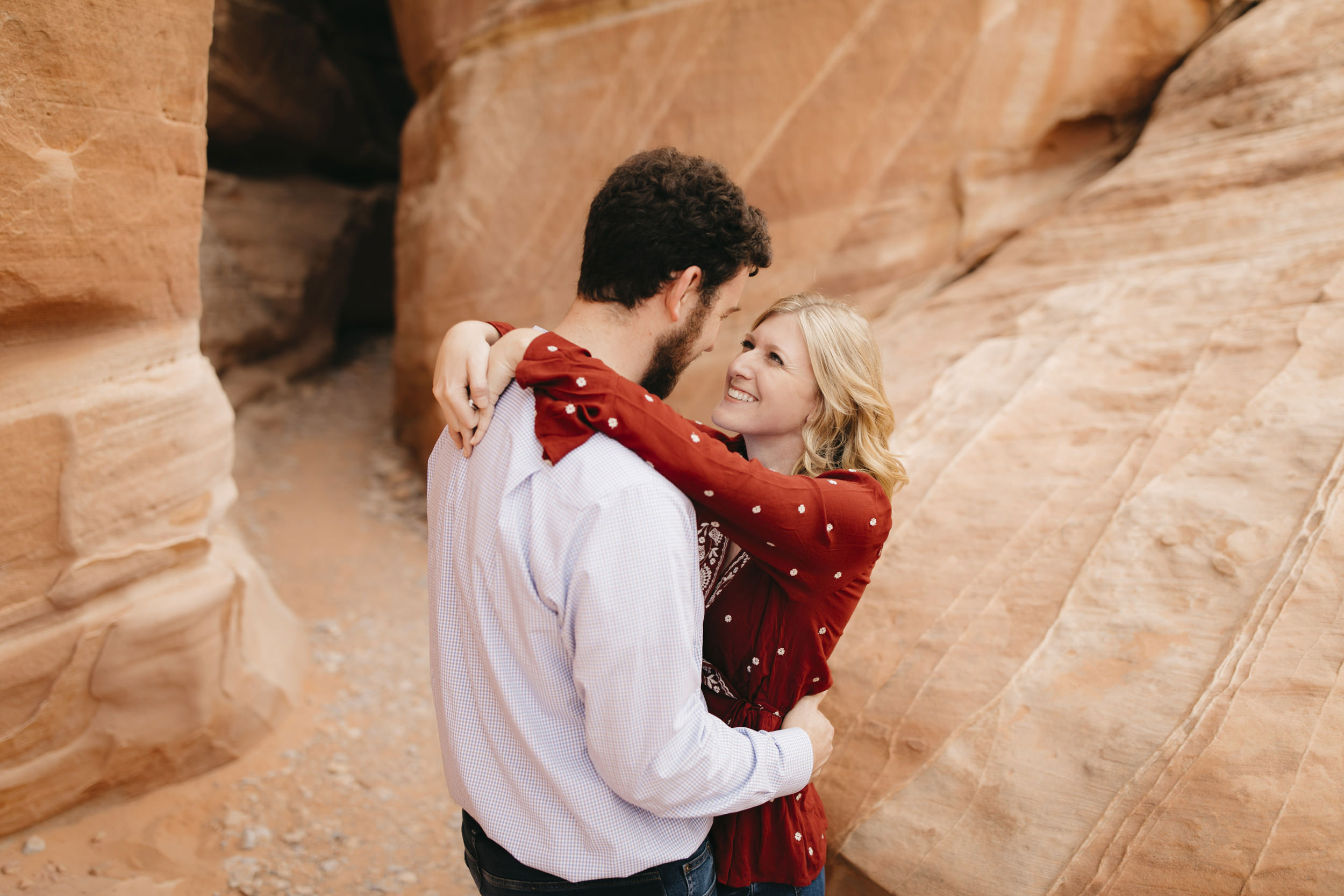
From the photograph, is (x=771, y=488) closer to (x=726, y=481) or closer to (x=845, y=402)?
(x=726, y=481)

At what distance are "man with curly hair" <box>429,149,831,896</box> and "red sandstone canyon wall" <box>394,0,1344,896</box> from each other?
0.84 meters

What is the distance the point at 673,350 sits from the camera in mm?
1703

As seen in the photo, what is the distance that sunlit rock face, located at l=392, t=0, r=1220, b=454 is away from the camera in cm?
447

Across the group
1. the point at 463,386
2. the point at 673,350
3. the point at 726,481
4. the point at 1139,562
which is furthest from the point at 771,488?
the point at 1139,562

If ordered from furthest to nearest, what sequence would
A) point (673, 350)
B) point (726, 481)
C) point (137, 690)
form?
point (137, 690) < point (673, 350) < point (726, 481)

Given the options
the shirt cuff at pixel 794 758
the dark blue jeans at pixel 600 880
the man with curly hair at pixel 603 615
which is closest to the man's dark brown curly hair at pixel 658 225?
the man with curly hair at pixel 603 615

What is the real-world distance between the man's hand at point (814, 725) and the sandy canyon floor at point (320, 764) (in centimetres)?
179

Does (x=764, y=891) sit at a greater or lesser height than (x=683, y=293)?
lesser

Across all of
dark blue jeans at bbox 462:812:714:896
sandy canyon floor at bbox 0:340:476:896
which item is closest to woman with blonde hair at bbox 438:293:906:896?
dark blue jeans at bbox 462:812:714:896

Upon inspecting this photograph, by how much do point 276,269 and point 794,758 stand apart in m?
5.73

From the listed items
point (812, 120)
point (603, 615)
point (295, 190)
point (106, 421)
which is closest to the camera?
point (603, 615)

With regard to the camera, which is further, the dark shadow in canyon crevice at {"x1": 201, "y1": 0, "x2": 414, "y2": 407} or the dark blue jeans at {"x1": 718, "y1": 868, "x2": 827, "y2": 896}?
the dark shadow in canyon crevice at {"x1": 201, "y1": 0, "x2": 414, "y2": 407}

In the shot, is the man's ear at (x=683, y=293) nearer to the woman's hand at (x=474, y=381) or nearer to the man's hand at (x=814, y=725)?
the woman's hand at (x=474, y=381)

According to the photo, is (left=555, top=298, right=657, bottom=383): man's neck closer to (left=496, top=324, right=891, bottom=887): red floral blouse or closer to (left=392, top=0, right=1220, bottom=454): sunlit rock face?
(left=496, top=324, right=891, bottom=887): red floral blouse
